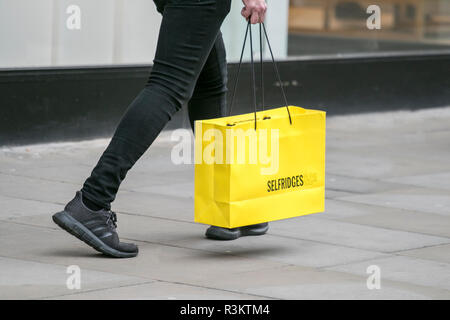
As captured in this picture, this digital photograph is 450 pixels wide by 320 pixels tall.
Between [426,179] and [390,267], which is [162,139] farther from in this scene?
[390,267]

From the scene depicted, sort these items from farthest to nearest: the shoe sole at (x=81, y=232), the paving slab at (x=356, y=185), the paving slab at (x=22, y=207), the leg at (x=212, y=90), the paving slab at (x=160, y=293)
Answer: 1. the paving slab at (x=356, y=185)
2. the paving slab at (x=22, y=207)
3. the leg at (x=212, y=90)
4. the shoe sole at (x=81, y=232)
5. the paving slab at (x=160, y=293)

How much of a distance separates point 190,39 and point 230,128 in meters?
Result: 0.43

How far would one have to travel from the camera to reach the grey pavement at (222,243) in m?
4.21

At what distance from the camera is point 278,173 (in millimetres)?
4809

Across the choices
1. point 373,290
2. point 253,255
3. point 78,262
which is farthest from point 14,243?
point 373,290

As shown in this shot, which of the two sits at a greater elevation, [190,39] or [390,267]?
[190,39]

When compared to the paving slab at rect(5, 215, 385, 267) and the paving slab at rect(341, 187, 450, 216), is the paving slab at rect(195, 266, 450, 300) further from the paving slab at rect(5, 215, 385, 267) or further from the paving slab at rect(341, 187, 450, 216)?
the paving slab at rect(341, 187, 450, 216)

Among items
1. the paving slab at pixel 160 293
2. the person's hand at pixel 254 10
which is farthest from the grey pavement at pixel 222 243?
the person's hand at pixel 254 10

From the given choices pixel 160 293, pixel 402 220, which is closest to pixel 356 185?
pixel 402 220

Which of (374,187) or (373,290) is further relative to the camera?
(374,187)

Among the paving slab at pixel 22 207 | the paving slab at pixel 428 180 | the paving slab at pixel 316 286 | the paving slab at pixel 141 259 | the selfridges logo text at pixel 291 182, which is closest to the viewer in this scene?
the paving slab at pixel 316 286

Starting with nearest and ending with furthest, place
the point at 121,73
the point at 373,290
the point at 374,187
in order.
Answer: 1. the point at 373,290
2. the point at 374,187
3. the point at 121,73

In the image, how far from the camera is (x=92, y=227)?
4.62m

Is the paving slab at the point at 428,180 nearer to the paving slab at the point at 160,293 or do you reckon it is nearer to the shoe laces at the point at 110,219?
the shoe laces at the point at 110,219
